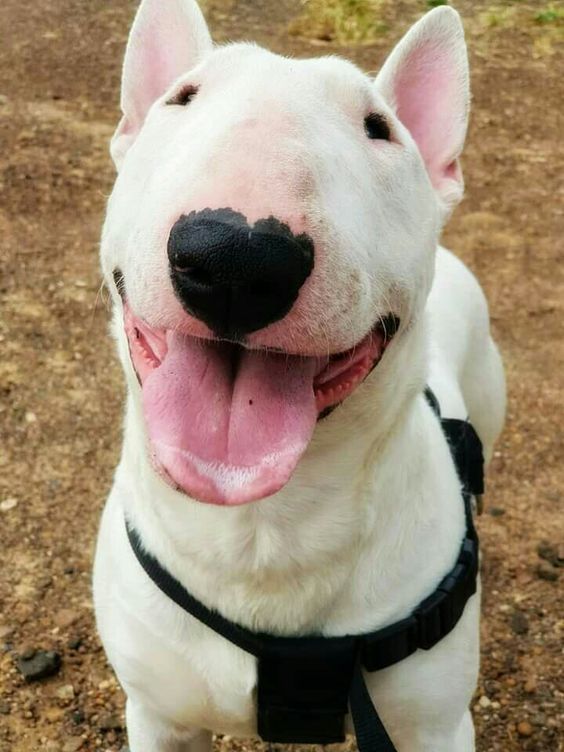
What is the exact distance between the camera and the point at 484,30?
9422 millimetres

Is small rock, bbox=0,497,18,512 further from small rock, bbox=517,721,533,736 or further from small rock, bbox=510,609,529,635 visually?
small rock, bbox=517,721,533,736

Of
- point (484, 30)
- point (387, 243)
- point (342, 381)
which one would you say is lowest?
point (484, 30)

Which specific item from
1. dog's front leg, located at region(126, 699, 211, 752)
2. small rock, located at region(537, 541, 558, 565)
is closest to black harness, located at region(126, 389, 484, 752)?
dog's front leg, located at region(126, 699, 211, 752)

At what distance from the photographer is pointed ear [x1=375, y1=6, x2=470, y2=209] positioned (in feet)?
8.28

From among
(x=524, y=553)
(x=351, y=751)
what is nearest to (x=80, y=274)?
(x=524, y=553)

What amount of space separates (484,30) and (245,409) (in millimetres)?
8318

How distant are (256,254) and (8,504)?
9.67 ft

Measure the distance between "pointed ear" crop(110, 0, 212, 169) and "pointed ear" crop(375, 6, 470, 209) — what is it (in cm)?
45

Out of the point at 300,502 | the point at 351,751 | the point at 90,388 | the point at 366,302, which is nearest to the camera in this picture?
the point at 366,302

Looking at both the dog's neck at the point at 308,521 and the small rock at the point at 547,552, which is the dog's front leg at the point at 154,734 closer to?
the dog's neck at the point at 308,521

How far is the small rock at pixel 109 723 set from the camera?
341 cm

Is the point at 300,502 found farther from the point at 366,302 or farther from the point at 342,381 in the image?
the point at 366,302

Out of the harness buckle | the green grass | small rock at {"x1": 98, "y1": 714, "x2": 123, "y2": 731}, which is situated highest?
the harness buckle

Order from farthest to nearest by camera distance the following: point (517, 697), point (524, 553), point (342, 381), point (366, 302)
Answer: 1. point (524, 553)
2. point (517, 697)
3. point (342, 381)
4. point (366, 302)
